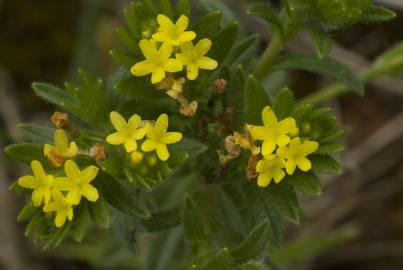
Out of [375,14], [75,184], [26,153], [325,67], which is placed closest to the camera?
[75,184]

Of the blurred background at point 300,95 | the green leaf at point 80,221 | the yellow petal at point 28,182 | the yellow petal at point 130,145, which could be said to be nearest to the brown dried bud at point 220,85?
the yellow petal at point 130,145

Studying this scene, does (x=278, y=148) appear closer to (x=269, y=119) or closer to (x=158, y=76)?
(x=269, y=119)

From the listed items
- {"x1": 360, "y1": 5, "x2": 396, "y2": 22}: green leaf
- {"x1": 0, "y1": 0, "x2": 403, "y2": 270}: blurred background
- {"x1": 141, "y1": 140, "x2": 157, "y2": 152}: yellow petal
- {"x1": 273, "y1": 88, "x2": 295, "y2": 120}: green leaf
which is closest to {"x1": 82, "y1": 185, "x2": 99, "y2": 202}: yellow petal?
{"x1": 141, "y1": 140, "x2": 157, "y2": 152}: yellow petal

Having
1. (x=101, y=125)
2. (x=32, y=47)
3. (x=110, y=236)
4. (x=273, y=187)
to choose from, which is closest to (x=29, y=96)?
(x=32, y=47)

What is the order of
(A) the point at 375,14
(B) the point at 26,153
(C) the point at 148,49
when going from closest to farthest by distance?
(C) the point at 148,49 → (B) the point at 26,153 → (A) the point at 375,14

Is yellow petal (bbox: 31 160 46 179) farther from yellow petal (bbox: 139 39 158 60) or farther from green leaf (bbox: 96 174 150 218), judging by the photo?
yellow petal (bbox: 139 39 158 60)

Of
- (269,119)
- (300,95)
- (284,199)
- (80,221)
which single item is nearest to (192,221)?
(284,199)
